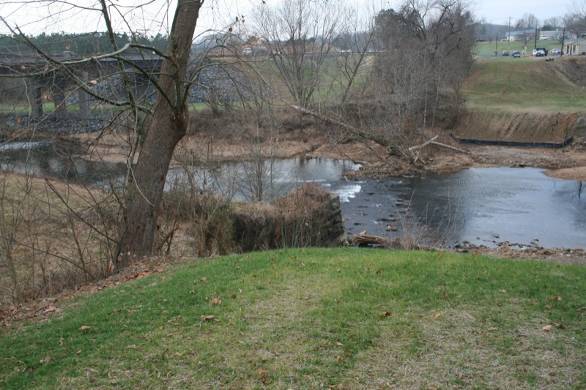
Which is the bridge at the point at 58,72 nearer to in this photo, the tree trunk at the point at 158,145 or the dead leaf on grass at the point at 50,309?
the tree trunk at the point at 158,145

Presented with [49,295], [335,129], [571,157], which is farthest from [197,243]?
→ [571,157]

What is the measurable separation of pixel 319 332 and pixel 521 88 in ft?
176

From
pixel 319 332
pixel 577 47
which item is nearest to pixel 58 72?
pixel 319 332

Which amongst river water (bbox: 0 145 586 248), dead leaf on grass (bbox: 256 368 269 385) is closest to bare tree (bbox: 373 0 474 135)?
river water (bbox: 0 145 586 248)

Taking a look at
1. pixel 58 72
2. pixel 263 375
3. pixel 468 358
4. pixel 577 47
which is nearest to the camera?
pixel 263 375

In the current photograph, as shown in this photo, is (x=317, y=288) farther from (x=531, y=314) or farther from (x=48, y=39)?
(x=48, y=39)

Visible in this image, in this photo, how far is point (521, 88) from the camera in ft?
178

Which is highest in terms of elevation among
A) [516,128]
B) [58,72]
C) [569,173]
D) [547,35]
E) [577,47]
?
[547,35]

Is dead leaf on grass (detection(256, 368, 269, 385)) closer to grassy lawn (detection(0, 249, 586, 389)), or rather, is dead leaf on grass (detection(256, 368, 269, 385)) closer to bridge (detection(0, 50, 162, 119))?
grassy lawn (detection(0, 249, 586, 389))

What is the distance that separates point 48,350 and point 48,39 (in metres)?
5.75

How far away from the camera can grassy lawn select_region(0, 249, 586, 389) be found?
5078 millimetres

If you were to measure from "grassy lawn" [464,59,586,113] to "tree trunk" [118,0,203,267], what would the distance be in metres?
41.1

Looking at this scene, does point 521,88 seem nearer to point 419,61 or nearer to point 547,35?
point 419,61

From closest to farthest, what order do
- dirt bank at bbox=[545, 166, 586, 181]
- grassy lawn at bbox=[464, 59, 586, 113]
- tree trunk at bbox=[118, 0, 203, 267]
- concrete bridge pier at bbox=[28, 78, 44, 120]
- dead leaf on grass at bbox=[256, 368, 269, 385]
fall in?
dead leaf on grass at bbox=[256, 368, 269, 385], concrete bridge pier at bbox=[28, 78, 44, 120], tree trunk at bbox=[118, 0, 203, 267], dirt bank at bbox=[545, 166, 586, 181], grassy lawn at bbox=[464, 59, 586, 113]
